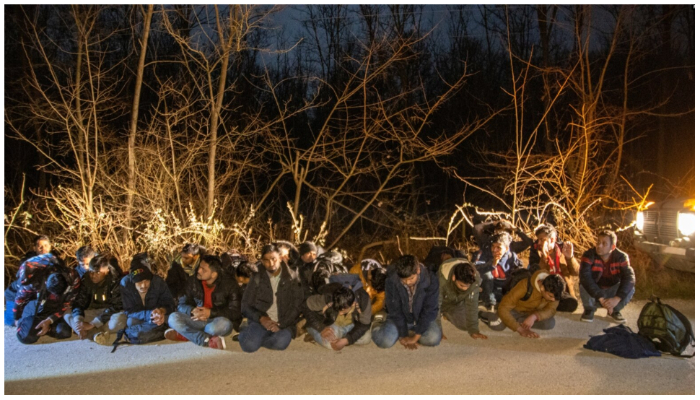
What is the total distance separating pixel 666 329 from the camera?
221 inches

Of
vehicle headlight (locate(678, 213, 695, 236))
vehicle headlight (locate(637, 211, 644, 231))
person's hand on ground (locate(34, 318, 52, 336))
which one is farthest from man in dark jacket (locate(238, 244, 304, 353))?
vehicle headlight (locate(637, 211, 644, 231))

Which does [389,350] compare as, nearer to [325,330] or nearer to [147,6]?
[325,330]

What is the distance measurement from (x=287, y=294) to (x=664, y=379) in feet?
10.7

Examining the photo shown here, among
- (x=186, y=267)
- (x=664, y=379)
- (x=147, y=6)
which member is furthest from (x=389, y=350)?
(x=147, y=6)

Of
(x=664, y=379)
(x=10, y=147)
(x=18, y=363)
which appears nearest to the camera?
(x=664, y=379)

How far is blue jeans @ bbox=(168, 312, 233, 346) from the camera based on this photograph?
6.02 metres

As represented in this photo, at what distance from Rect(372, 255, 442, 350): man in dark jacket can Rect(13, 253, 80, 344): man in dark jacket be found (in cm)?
310

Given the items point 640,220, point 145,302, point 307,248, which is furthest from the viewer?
point 640,220

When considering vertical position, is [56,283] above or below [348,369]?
above

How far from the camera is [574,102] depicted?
18922mm

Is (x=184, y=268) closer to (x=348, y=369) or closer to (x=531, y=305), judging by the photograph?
(x=348, y=369)

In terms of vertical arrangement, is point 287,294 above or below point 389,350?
above

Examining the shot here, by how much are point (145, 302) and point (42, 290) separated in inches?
42.2

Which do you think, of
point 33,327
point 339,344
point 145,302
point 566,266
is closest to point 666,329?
point 566,266
